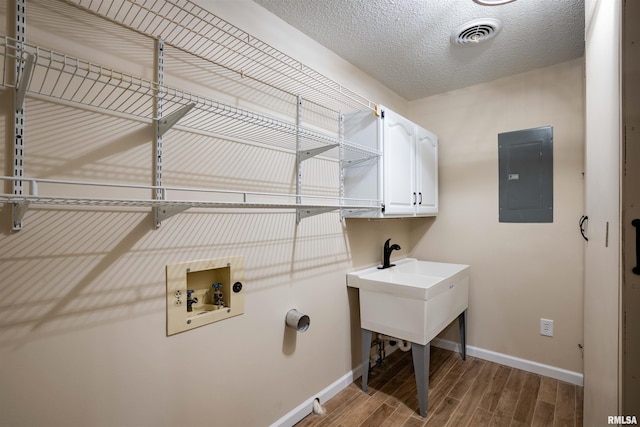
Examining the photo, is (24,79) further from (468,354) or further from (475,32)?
(468,354)

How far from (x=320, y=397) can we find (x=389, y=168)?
156 cm

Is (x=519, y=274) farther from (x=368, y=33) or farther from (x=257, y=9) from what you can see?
(x=257, y=9)

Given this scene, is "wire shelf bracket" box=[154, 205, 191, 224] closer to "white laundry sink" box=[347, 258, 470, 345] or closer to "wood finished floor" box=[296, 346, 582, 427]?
"white laundry sink" box=[347, 258, 470, 345]

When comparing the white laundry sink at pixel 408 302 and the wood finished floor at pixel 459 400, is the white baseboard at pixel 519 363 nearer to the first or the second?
the wood finished floor at pixel 459 400

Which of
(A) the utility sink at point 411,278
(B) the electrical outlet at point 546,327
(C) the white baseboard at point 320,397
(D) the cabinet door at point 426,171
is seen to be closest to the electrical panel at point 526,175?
(D) the cabinet door at point 426,171

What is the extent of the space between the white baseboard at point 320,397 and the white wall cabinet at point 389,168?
3.80ft

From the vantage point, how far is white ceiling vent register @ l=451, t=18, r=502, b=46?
1.77 metres

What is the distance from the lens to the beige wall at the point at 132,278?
0.98 metres

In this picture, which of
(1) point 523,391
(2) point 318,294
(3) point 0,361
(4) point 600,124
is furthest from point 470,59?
(3) point 0,361

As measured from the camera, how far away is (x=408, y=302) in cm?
187

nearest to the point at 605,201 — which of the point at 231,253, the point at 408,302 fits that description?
the point at 408,302

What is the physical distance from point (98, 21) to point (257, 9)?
31.6 inches

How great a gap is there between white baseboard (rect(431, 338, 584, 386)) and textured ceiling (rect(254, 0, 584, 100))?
2276 mm

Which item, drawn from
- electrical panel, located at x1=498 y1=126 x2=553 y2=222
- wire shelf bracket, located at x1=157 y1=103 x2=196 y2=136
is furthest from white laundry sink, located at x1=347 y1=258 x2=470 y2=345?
wire shelf bracket, located at x1=157 y1=103 x2=196 y2=136
